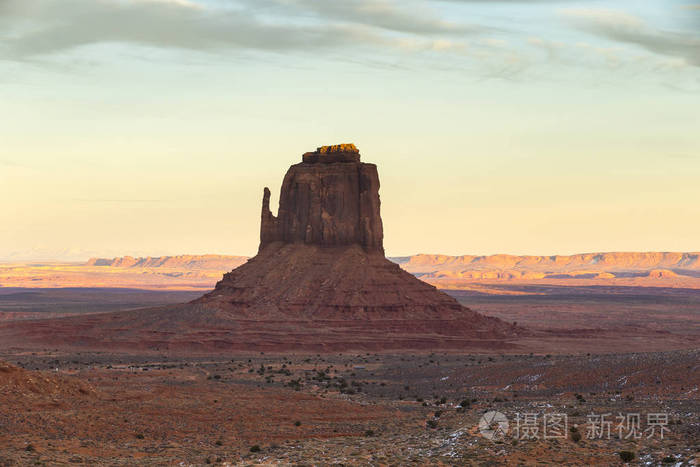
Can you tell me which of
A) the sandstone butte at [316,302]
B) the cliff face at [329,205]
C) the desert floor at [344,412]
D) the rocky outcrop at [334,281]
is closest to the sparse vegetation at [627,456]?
the desert floor at [344,412]

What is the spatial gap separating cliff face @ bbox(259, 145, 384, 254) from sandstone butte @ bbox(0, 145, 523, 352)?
125mm

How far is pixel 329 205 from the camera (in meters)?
116

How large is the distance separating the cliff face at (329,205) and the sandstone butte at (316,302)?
0.41 feet

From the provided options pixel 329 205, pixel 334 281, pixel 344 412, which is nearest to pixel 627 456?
pixel 344 412

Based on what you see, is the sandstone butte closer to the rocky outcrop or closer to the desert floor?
the rocky outcrop

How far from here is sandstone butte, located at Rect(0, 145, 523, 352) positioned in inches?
3959

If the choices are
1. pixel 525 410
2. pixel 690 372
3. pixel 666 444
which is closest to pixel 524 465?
pixel 666 444

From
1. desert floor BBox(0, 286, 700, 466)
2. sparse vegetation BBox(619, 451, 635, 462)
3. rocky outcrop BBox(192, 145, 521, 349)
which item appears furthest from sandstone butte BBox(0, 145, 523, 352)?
sparse vegetation BBox(619, 451, 635, 462)

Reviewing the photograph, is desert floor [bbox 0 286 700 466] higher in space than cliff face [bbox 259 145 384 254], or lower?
lower

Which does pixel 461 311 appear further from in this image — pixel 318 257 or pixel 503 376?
pixel 503 376

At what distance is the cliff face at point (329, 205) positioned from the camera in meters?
115

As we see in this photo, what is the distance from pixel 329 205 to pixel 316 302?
1367 cm

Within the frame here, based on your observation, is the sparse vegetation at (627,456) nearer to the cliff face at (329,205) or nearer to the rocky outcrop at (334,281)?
the rocky outcrop at (334,281)

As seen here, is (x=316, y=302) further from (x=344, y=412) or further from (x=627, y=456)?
(x=627, y=456)
